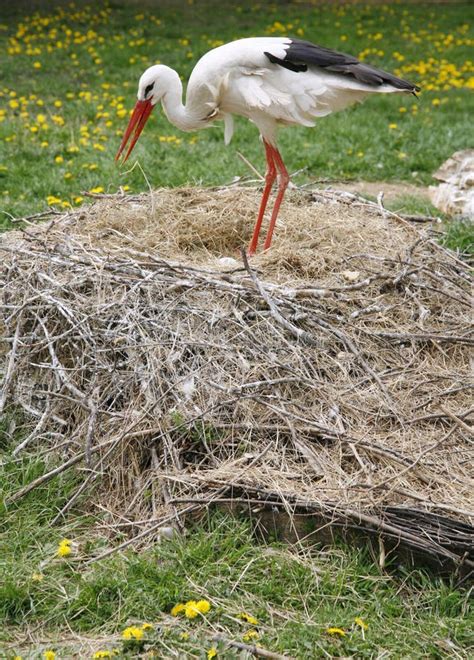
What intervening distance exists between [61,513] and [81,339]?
80cm

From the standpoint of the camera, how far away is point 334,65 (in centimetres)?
451

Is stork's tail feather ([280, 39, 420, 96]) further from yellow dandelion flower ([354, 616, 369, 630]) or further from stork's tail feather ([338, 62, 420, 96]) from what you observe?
yellow dandelion flower ([354, 616, 369, 630])

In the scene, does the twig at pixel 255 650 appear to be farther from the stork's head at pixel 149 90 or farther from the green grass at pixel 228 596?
the stork's head at pixel 149 90

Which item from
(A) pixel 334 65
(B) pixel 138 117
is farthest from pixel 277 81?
(B) pixel 138 117

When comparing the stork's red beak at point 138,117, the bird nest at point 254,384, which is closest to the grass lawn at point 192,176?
the bird nest at point 254,384

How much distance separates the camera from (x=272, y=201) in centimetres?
559

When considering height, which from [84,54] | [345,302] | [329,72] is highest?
[329,72]

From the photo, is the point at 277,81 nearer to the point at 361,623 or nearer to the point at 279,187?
the point at 279,187

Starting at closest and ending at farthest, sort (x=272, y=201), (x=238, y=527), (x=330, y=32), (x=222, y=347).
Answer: (x=238, y=527)
(x=222, y=347)
(x=272, y=201)
(x=330, y=32)

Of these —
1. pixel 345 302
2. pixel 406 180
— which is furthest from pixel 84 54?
pixel 345 302

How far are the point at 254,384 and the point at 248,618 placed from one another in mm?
998

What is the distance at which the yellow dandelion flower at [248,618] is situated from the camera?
2.81 meters

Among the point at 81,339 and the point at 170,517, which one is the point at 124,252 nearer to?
the point at 81,339

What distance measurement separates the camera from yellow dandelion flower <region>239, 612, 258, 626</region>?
9.21 feet
